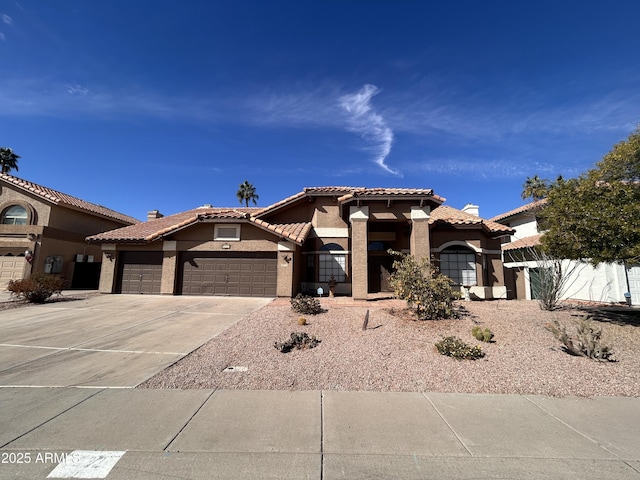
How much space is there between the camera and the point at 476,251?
14977mm

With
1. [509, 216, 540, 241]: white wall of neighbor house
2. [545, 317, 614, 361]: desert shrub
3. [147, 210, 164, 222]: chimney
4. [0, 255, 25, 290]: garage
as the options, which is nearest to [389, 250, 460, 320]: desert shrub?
[545, 317, 614, 361]: desert shrub

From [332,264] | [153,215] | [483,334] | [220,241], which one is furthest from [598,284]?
[153,215]

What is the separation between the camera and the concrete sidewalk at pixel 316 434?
3088 mm

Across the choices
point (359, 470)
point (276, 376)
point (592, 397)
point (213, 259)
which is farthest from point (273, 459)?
point (213, 259)

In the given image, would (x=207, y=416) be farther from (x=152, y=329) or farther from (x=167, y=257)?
(x=167, y=257)

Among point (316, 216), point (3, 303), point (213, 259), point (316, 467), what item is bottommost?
point (316, 467)

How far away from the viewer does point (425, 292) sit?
9.35 meters

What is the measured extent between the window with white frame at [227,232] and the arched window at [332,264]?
15.4 feet

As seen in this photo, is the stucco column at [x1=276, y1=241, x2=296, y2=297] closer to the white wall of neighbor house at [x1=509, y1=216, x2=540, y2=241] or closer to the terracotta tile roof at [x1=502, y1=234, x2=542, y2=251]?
the terracotta tile roof at [x1=502, y1=234, x2=542, y2=251]

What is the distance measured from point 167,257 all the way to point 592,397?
659 inches

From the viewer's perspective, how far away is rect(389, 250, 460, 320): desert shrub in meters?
9.20

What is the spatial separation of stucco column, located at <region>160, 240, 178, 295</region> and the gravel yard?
27.8ft

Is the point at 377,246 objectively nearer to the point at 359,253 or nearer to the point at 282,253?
the point at 359,253

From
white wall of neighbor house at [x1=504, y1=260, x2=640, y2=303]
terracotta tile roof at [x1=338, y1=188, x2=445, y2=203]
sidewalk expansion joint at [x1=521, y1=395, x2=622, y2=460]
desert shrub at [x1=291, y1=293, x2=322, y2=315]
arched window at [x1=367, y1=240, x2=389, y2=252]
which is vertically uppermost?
→ terracotta tile roof at [x1=338, y1=188, x2=445, y2=203]
